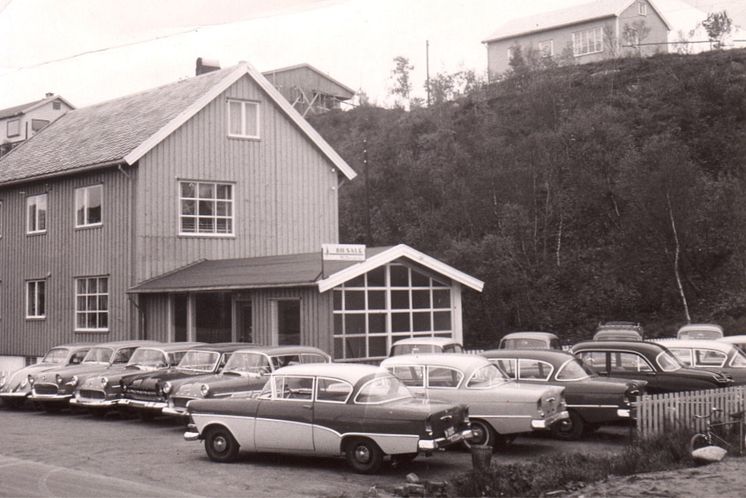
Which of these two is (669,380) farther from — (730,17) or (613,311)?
(730,17)

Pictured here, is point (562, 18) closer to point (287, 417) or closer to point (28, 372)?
point (28, 372)

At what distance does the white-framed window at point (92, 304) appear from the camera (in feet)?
92.8


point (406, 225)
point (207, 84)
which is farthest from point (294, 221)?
point (406, 225)

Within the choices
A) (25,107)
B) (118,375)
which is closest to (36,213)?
(118,375)

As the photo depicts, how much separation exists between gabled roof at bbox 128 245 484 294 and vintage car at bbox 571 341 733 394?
6.47 m

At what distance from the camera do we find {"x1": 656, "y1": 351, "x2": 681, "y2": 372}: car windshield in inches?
653

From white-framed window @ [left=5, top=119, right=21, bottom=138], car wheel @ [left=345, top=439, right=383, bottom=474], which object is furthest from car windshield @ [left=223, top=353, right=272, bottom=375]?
white-framed window @ [left=5, top=119, right=21, bottom=138]

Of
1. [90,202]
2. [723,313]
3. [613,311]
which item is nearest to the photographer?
[90,202]

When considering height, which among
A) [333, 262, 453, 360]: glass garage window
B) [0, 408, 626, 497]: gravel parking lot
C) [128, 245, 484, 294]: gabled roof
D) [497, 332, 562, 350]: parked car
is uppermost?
[128, 245, 484, 294]: gabled roof

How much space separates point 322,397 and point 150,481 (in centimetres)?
257

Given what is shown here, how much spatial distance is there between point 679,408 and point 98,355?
1303 cm

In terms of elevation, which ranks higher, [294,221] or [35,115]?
[35,115]

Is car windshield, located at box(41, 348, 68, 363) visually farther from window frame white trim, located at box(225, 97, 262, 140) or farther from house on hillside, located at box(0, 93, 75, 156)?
house on hillside, located at box(0, 93, 75, 156)

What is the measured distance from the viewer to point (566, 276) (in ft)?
136
